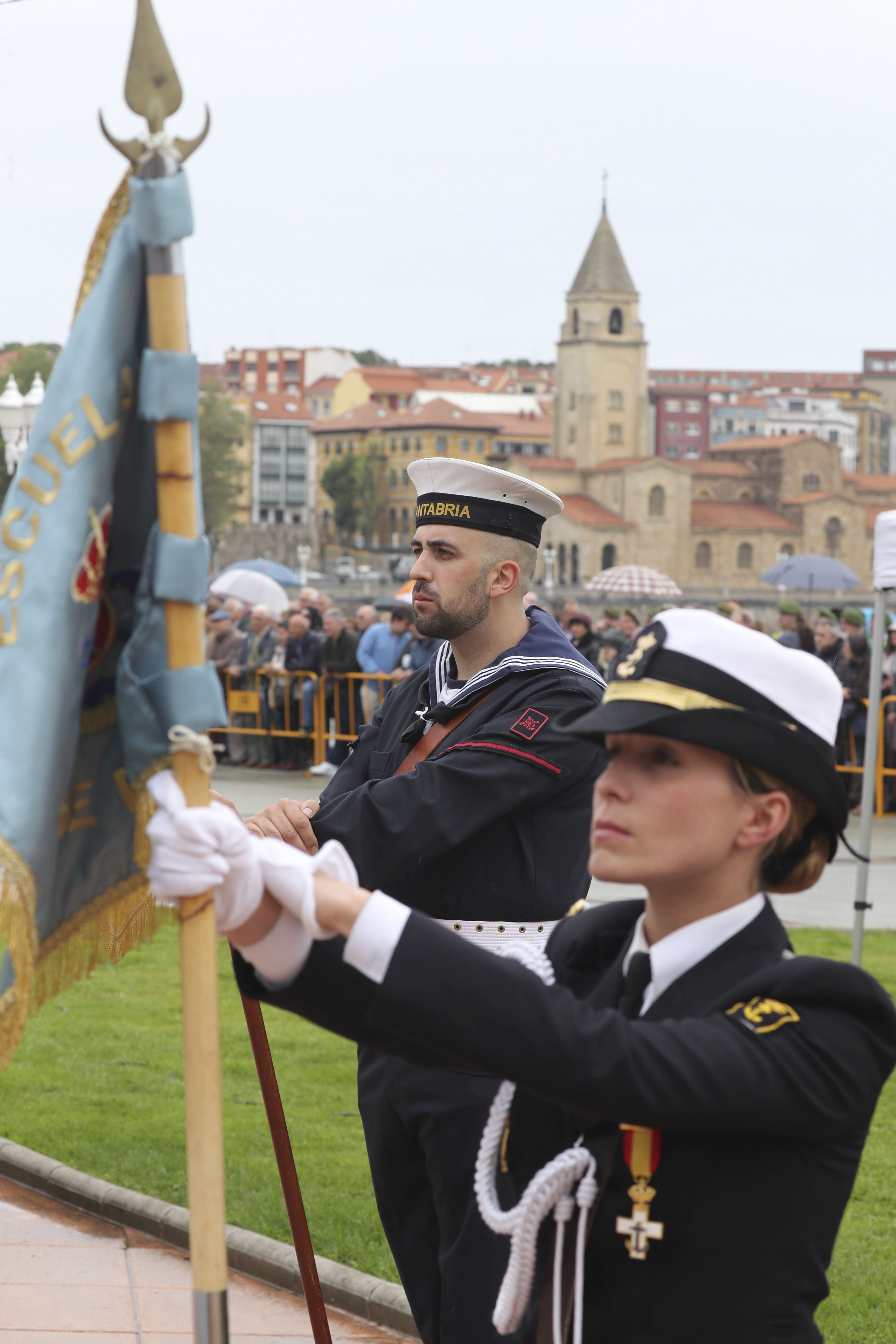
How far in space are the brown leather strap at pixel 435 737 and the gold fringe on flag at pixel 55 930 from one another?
1.27 metres

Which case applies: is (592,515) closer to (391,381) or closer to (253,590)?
(391,381)

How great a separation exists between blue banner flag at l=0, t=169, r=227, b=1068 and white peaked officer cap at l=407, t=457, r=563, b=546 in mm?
1804

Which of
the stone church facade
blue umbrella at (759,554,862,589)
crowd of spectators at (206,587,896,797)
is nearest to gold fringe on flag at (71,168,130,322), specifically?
crowd of spectators at (206,587,896,797)

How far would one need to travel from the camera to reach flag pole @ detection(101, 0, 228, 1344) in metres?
1.89

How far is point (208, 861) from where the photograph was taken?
1.77 metres

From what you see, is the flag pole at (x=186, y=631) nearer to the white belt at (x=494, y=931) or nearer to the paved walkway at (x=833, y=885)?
the white belt at (x=494, y=931)

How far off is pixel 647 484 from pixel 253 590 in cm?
9624

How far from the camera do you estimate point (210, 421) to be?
105750mm

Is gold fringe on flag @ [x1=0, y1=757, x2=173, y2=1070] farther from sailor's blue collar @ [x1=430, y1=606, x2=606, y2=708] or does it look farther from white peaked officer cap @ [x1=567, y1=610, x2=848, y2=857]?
sailor's blue collar @ [x1=430, y1=606, x2=606, y2=708]

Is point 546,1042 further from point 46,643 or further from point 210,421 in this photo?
point 210,421

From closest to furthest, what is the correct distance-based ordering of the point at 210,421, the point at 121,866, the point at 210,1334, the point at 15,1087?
the point at 210,1334, the point at 121,866, the point at 15,1087, the point at 210,421

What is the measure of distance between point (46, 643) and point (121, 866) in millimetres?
374

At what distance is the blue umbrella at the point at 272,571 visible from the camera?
2806 centimetres

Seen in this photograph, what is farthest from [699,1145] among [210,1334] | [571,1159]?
[210,1334]
